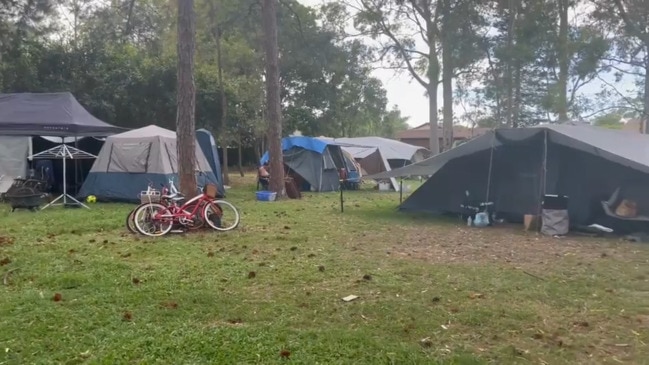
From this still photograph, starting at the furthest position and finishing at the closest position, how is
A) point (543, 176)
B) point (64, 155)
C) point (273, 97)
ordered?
1. point (273, 97)
2. point (64, 155)
3. point (543, 176)

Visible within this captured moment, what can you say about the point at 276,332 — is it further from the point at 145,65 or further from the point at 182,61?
the point at 145,65

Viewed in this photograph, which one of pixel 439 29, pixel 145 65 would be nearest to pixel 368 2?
pixel 439 29

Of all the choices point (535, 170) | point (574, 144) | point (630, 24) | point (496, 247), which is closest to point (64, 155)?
point (496, 247)

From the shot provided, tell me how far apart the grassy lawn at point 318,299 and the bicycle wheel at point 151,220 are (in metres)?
0.29

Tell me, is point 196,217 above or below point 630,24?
below

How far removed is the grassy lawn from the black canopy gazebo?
4.95 meters

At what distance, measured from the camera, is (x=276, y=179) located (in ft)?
43.0

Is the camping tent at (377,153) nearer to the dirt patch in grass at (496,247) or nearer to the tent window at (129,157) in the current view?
the tent window at (129,157)

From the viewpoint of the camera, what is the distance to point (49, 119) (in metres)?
12.1

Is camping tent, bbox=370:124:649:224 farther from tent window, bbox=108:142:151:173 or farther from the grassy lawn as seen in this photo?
tent window, bbox=108:142:151:173

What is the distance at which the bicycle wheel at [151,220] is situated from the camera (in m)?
7.34

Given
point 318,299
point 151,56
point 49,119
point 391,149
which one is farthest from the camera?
point 391,149

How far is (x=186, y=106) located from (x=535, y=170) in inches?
217

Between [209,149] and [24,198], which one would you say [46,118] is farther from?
[209,149]
